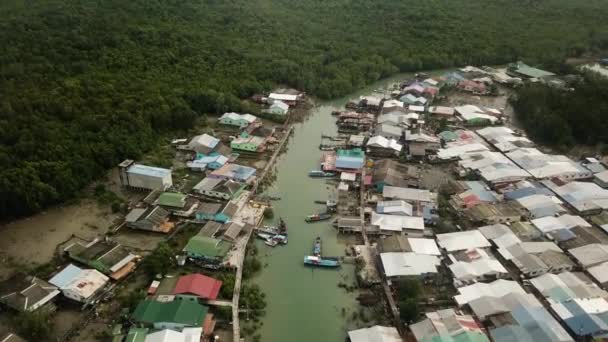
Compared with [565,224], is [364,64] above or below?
above

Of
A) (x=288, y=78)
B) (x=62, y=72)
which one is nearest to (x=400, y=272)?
(x=288, y=78)

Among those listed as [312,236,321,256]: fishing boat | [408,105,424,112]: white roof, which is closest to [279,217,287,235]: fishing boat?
[312,236,321,256]: fishing boat

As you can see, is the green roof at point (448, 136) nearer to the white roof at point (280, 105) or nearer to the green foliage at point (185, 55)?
the green foliage at point (185, 55)

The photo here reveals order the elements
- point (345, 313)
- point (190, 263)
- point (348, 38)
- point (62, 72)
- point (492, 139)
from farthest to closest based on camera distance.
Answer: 1. point (348, 38)
2. point (62, 72)
3. point (492, 139)
4. point (190, 263)
5. point (345, 313)

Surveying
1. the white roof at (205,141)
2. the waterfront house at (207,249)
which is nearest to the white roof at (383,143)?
the white roof at (205,141)

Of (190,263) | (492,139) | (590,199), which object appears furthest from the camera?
(492,139)

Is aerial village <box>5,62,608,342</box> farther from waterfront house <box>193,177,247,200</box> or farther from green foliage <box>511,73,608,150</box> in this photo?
green foliage <box>511,73,608,150</box>

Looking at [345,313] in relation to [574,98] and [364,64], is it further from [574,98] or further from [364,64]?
[364,64]
